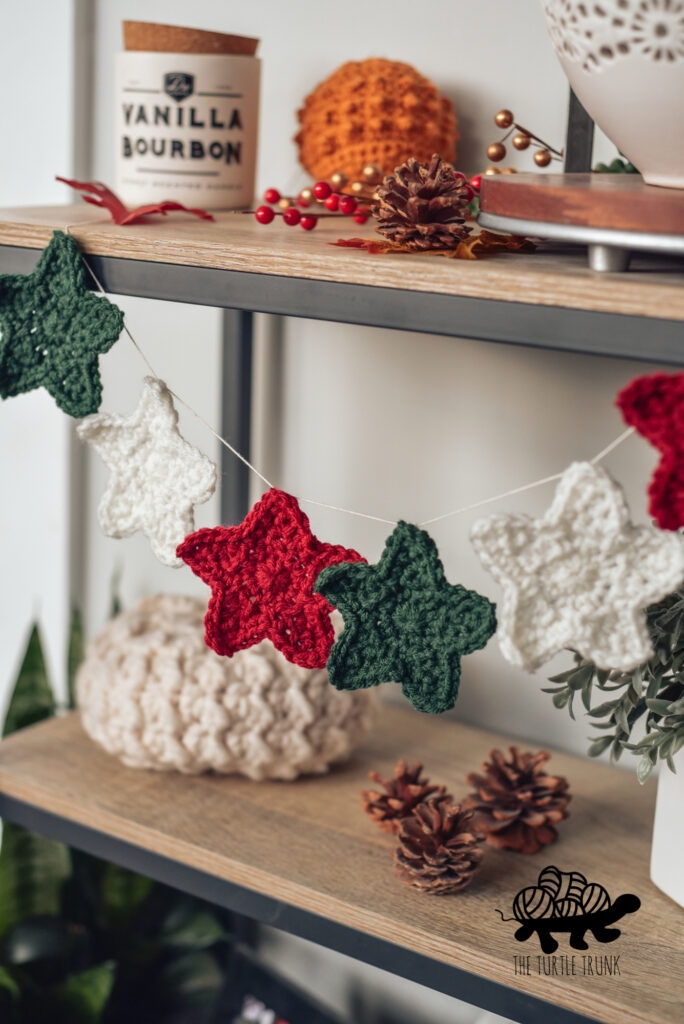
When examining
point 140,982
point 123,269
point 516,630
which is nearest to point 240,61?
point 123,269

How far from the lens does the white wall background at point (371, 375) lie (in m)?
0.79

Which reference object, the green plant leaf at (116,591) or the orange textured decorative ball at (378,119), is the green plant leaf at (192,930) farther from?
the orange textured decorative ball at (378,119)

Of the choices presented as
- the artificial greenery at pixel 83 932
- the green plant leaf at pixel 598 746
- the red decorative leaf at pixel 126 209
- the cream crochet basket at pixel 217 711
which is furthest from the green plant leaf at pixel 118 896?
the red decorative leaf at pixel 126 209

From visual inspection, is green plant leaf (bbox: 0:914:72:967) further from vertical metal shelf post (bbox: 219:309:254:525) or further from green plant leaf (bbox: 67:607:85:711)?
vertical metal shelf post (bbox: 219:309:254:525)

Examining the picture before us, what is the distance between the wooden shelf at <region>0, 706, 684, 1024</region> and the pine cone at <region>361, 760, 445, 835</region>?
0.05 feet

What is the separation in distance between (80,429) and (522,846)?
416 millimetres

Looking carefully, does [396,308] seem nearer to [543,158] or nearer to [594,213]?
[594,213]

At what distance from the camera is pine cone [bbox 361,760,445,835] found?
73cm

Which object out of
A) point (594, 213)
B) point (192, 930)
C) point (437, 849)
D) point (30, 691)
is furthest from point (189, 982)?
point (594, 213)

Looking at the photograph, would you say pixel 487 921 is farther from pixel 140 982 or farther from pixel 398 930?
pixel 140 982

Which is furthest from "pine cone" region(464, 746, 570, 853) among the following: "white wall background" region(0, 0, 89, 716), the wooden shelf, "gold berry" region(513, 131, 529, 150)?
"white wall background" region(0, 0, 89, 716)

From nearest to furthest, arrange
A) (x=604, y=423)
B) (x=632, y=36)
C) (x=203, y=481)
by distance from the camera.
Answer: (x=632, y=36) → (x=203, y=481) → (x=604, y=423)

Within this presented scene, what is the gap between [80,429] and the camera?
24.4 inches

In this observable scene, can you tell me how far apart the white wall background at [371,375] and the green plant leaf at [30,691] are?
14cm
